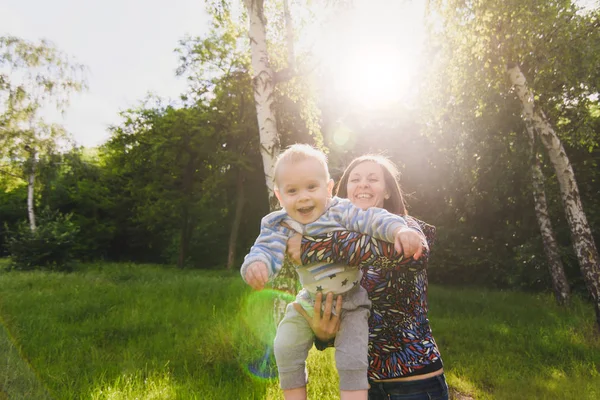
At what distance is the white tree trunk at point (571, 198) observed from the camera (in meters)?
7.14

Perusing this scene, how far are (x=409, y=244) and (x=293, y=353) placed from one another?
79cm

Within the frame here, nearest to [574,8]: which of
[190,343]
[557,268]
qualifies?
[557,268]

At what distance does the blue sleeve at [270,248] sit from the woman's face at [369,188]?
61cm

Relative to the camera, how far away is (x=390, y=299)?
2.03 metres

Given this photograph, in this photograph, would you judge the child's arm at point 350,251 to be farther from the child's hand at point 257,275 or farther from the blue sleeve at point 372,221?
the child's hand at point 257,275

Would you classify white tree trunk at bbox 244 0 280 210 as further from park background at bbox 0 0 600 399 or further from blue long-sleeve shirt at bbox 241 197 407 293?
blue long-sleeve shirt at bbox 241 197 407 293

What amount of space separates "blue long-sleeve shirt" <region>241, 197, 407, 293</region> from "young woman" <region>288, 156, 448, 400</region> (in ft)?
0.29

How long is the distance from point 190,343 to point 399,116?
14.4 meters

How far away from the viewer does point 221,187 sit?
23.6 m

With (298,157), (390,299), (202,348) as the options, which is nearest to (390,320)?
(390,299)

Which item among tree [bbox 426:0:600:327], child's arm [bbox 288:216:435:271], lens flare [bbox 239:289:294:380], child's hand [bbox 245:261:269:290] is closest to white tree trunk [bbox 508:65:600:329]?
tree [bbox 426:0:600:327]

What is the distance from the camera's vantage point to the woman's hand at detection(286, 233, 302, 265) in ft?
6.19

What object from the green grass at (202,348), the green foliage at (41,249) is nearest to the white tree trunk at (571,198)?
the green grass at (202,348)

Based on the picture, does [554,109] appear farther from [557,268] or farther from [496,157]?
[557,268]
